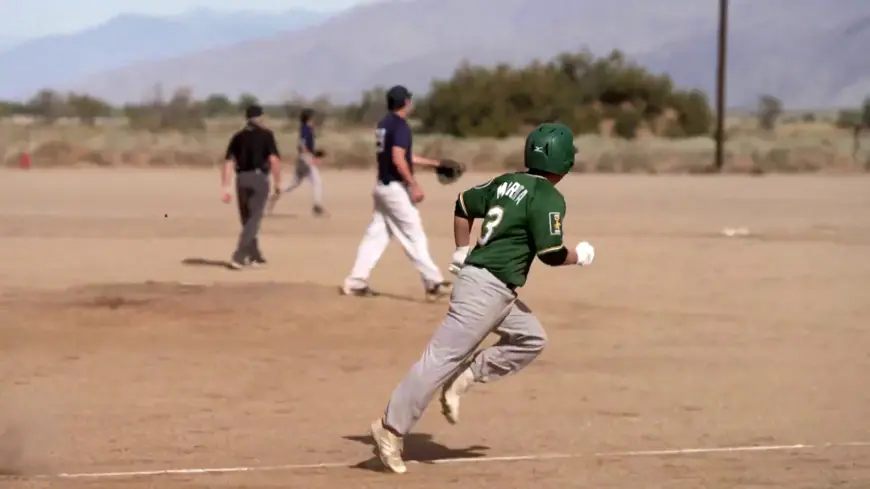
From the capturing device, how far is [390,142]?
14086 mm

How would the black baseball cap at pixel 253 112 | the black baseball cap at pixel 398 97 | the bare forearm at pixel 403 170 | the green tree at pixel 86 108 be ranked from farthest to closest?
the green tree at pixel 86 108
the black baseball cap at pixel 253 112
the bare forearm at pixel 403 170
the black baseball cap at pixel 398 97

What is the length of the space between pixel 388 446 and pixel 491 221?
119 cm

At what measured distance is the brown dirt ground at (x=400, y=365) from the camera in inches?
323

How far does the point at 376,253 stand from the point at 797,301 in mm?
4291

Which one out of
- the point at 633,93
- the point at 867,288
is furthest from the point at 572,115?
the point at 867,288

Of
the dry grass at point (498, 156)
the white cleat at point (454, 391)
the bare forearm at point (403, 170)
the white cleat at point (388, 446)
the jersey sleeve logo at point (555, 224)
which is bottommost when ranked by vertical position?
the dry grass at point (498, 156)

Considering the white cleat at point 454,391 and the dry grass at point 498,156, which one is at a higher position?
the white cleat at point 454,391

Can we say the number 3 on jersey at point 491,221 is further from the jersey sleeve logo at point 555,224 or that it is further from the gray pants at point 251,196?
the gray pants at point 251,196

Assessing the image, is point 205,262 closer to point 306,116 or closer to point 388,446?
point 306,116

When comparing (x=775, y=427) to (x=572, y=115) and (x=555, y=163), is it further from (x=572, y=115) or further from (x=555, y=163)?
(x=572, y=115)

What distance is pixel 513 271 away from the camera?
7.64 metres

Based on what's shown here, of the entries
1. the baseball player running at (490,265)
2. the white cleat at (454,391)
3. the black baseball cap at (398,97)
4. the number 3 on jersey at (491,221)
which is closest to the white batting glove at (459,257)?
the baseball player running at (490,265)

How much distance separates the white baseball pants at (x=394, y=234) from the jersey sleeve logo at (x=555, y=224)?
269 inches

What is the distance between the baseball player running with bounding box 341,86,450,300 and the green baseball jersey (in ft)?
19.9
